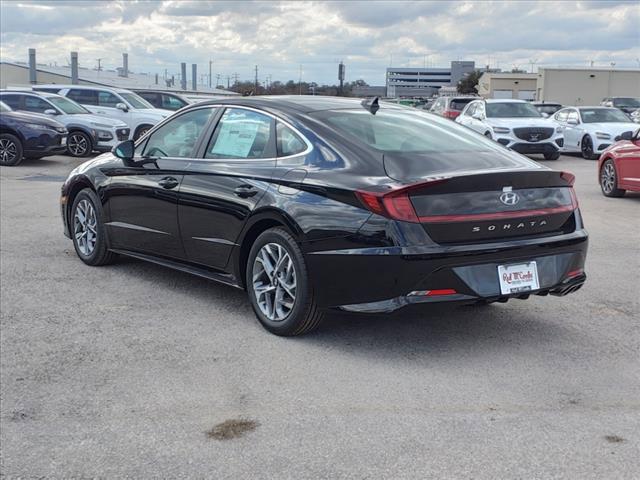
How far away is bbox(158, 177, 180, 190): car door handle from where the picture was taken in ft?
20.6

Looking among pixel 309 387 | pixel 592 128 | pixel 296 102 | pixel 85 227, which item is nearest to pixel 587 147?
pixel 592 128

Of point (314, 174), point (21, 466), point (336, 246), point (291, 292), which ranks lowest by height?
point (21, 466)

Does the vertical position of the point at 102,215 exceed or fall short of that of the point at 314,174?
it falls short

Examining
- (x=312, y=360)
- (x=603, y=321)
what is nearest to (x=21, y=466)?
(x=312, y=360)

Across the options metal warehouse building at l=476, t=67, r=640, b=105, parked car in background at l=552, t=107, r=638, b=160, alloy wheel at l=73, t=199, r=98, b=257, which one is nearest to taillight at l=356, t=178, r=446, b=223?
alloy wheel at l=73, t=199, r=98, b=257

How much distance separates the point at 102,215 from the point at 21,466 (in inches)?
154

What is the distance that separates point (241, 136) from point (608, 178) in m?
8.99

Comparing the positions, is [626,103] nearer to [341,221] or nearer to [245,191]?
[245,191]

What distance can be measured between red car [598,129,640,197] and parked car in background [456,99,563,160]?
6.73m

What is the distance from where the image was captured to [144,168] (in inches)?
265

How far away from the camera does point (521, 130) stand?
67.3ft

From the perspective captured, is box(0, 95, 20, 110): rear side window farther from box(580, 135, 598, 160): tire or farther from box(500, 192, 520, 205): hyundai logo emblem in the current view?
box(500, 192, 520, 205): hyundai logo emblem

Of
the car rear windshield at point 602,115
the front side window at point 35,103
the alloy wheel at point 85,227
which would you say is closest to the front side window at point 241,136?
the alloy wheel at point 85,227

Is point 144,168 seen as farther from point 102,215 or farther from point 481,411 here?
point 481,411
